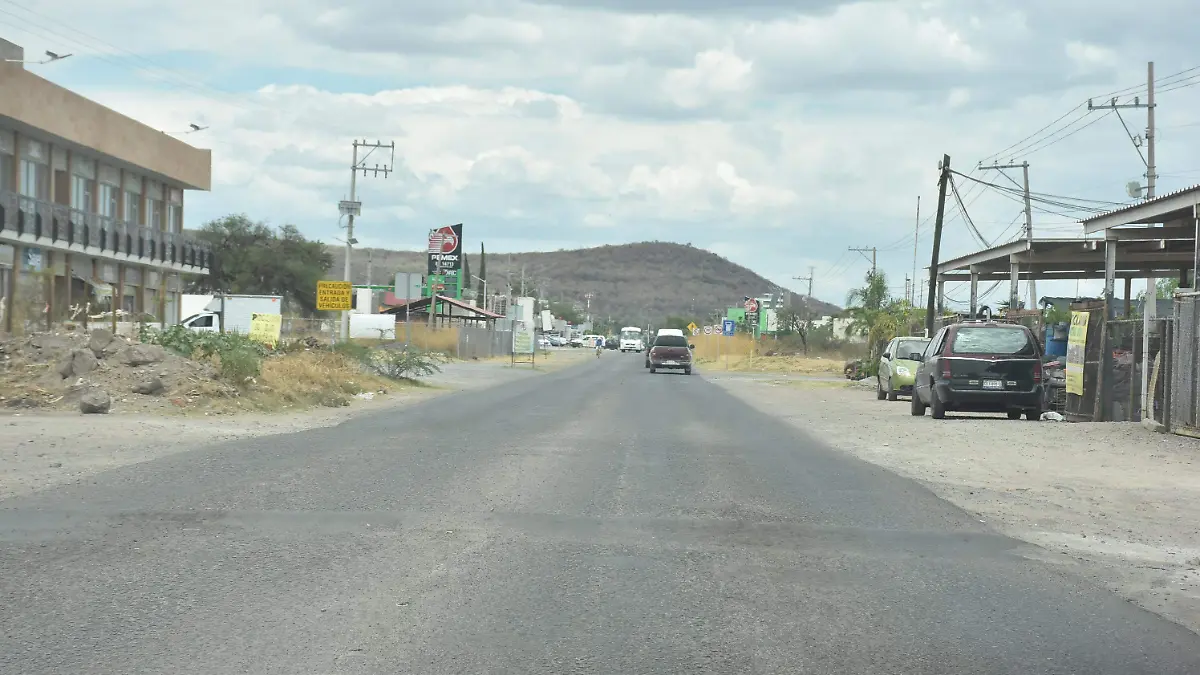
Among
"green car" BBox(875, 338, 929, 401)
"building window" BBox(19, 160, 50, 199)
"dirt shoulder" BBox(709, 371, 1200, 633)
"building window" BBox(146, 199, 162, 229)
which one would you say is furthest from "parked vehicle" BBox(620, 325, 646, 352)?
"dirt shoulder" BBox(709, 371, 1200, 633)

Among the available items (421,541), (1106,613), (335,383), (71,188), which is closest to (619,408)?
(335,383)

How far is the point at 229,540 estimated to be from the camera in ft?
28.5

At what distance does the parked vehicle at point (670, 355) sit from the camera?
5978 cm

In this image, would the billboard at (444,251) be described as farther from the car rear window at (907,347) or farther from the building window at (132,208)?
the car rear window at (907,347)

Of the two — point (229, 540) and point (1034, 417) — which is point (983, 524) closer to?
point (229, 540)

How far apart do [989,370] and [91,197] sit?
37515 mm

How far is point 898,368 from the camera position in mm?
33594

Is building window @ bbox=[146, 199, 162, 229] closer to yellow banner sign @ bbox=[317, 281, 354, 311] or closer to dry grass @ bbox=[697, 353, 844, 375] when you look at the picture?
yellow banner sign @ bbox=[317, 281, 354, 311]

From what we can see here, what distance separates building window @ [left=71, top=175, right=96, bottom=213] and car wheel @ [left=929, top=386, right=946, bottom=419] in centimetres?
3421

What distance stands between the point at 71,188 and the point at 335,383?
22904mm

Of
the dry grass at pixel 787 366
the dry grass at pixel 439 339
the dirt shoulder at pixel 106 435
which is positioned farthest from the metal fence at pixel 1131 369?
the dry grass at pixel 439 339

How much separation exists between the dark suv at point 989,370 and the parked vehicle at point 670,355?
117 ft

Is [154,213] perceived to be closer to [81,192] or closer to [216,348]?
[81,192]

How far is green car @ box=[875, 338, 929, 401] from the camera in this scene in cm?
3347
